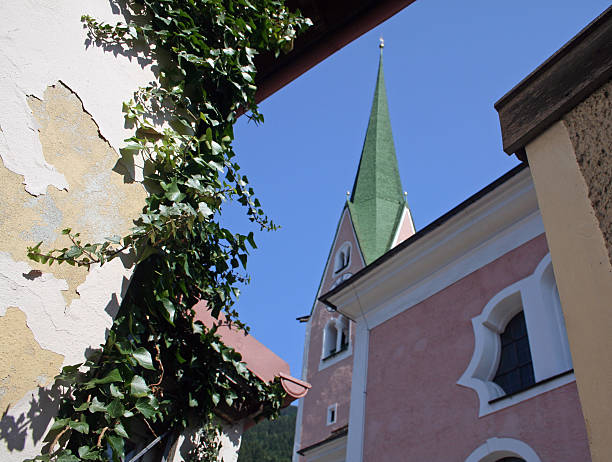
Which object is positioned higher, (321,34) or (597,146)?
(321,34)

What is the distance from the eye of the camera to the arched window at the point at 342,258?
25.6m

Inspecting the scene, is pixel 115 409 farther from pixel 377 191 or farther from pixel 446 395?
pixel 377 191

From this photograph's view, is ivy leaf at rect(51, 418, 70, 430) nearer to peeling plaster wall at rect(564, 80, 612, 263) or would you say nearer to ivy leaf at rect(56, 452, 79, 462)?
ivy leaf at rect(56, 452, 79, 462)

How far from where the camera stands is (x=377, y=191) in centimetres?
2947

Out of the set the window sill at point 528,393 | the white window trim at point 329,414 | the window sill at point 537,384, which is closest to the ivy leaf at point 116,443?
the window sill at point 528,393

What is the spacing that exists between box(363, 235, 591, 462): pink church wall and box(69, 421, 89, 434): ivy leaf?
5.89 metres

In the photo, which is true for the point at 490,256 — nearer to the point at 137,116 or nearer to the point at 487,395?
the point at 487,395

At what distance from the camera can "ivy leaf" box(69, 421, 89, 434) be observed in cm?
229

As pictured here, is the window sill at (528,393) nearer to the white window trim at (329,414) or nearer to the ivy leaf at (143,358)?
the ivy leaf at (143,358)

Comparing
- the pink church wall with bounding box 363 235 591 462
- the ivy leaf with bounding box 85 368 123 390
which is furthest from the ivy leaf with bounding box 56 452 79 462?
the pink church wall with bounding box 363 235 591 462

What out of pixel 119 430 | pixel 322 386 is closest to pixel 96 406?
pixel 119 430

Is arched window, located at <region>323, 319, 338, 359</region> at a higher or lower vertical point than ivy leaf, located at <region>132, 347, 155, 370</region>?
higher

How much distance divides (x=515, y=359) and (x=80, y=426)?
→ 7.23m

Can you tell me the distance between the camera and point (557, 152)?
1993 millimetres
